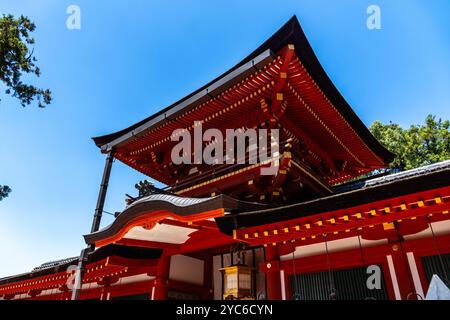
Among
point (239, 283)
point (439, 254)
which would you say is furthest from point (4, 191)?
point (439, 254)

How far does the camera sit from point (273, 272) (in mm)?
7023

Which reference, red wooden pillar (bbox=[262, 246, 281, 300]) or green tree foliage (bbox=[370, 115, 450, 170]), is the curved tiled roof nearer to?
red wooden pillar (bbox=[262, 246, 281, 300])

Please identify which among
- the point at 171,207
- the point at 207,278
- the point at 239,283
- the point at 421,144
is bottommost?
the point at 239,283

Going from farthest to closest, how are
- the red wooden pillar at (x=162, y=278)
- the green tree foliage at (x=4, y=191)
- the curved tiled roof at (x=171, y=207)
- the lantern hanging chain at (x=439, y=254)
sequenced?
the green tree foliage at (x=4, y=191) → the red wooden pillar at (x=162, y=278) → the curved tiled roof at (x=171, y=207) → the lantern hanging chain at (x=439, y=254)

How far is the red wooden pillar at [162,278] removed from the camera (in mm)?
8791

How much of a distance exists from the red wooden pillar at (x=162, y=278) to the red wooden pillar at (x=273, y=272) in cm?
324

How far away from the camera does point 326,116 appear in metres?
9.81

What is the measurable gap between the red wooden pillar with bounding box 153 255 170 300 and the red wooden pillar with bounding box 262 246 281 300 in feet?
10.6

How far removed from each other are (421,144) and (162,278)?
24.4 m

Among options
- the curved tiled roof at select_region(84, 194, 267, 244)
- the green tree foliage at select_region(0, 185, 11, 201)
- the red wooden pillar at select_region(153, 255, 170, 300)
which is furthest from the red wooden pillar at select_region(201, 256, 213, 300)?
the green tree foliage at select_region(0, 185, 11, 201)

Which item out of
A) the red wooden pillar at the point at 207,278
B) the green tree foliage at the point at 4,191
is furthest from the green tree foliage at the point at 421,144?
the green tree foliage at the point at 4,191

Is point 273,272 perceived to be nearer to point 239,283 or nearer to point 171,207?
point 239,283

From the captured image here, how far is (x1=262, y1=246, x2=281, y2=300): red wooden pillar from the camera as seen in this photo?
6895 mm

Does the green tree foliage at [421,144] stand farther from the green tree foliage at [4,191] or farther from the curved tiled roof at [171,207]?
the green tree foliage at [4,191]
